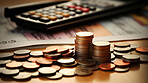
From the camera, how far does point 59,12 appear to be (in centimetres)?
84

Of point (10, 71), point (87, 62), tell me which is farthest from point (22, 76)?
point (87, 62)

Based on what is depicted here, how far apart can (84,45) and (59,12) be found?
0.27 meters

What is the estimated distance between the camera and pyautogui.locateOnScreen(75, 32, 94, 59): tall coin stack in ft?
1.95

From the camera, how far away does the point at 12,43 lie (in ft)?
2.26

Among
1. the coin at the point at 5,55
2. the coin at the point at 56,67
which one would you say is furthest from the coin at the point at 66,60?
the coin at the point at 5,55

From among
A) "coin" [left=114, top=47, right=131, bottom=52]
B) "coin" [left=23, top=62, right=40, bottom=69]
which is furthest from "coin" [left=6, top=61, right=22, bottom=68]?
"coin" [left=114, top=47, right=131, bottom=52]

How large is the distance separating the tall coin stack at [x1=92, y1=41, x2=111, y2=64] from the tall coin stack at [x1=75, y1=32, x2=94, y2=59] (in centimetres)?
1

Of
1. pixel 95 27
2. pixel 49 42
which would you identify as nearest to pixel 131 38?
pixel 95 27

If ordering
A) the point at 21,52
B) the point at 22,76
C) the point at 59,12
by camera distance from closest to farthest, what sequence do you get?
the point at 22,76, the point at 21,52, the point at 59,12

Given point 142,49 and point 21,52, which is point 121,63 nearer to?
point 142,49

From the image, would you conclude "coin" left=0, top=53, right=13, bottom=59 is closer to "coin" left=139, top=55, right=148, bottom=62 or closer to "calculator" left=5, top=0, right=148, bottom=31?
"calculator" left=5, top=0, right=148, bottom=31

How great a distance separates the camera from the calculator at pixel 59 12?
774 millimetres

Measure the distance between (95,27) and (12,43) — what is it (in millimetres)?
295

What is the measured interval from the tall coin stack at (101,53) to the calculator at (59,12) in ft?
0.69
